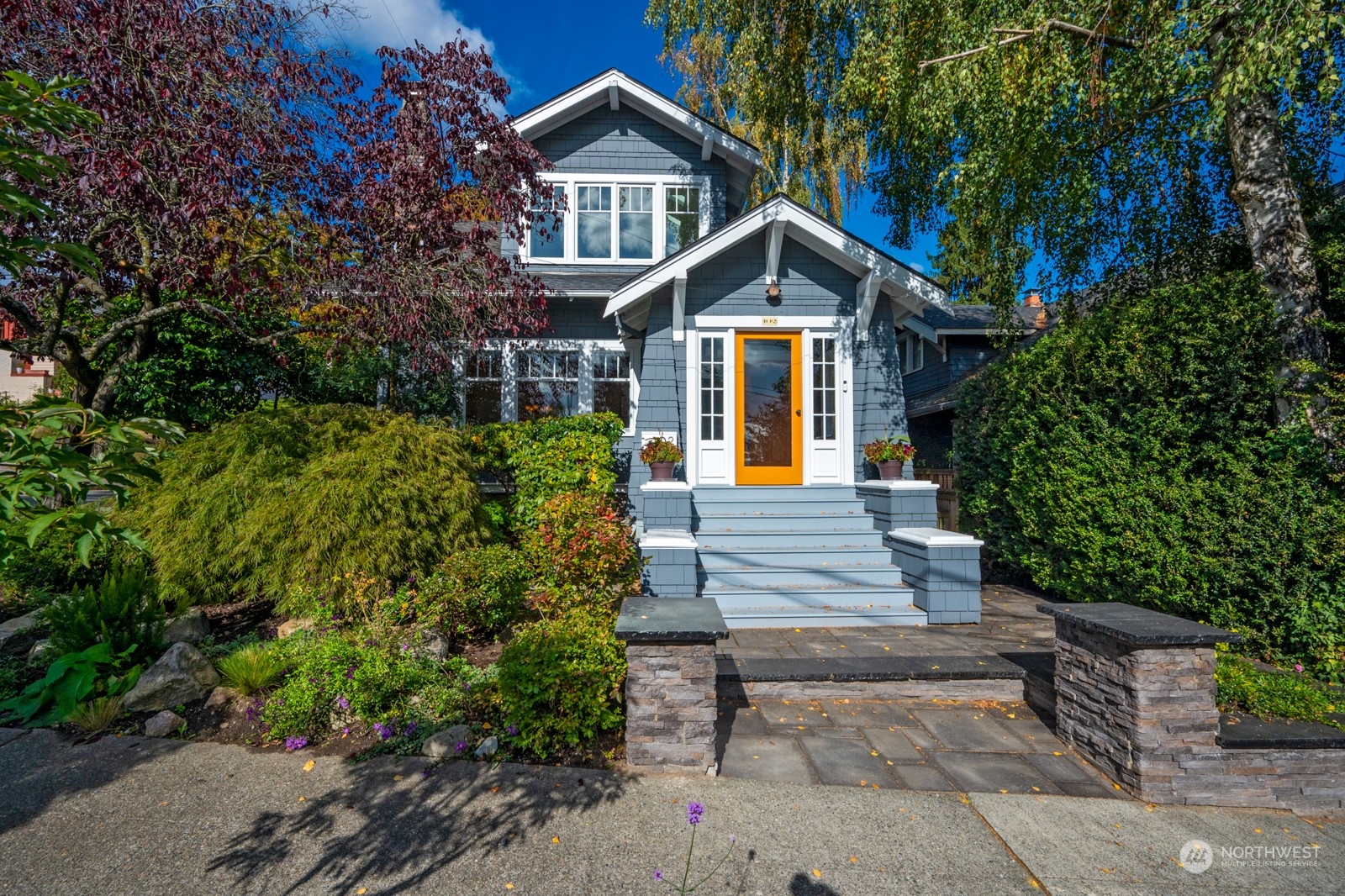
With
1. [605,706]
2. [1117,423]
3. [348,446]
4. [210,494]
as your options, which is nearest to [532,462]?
[348,446]

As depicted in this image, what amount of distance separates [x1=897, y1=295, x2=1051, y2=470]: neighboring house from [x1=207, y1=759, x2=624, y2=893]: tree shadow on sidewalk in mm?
11451

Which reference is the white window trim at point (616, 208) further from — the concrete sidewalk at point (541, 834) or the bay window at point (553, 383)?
the concrete sidewalk at point (541, 834)

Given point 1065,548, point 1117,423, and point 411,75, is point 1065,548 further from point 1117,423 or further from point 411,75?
point 411,75

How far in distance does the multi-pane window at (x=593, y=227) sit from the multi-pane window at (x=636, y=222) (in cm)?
19

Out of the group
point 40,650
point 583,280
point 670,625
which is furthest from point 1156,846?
point 583,280

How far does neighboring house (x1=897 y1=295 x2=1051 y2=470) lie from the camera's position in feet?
44.9

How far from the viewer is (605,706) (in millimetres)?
3623

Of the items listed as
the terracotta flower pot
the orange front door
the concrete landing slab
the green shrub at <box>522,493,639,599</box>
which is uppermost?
the orange front door

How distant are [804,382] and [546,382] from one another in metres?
4.21

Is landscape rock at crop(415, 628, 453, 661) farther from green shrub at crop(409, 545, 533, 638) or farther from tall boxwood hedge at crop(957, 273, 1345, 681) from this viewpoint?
tall boxwood hedge at crop(957, 273, 1345, 681)

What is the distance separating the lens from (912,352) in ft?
53.3

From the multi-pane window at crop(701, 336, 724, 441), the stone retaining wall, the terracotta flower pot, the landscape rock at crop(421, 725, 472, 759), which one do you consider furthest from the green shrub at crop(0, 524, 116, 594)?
the stone retaining wall

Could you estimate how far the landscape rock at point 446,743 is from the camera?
3436 mm

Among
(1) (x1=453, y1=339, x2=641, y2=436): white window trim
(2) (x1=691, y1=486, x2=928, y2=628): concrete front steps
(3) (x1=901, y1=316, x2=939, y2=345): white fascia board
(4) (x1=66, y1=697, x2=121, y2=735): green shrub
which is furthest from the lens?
(3) (x1=901, y1=316, x2=939, y2=345): white fascia board
